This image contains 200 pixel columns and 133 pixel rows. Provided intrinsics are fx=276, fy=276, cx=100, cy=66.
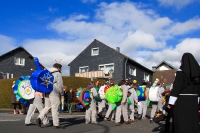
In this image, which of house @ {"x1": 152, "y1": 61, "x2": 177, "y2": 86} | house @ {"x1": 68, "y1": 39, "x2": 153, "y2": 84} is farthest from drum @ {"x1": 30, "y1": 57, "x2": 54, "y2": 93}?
house @ {"x1": 152, "y1": 61, "x2": 177, "y2": 86}

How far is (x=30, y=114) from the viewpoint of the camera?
9.77 m

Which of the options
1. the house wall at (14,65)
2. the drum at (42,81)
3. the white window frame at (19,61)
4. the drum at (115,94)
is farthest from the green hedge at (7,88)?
the white window frame at (19,61)

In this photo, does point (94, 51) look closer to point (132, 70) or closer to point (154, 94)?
point (132, 70)

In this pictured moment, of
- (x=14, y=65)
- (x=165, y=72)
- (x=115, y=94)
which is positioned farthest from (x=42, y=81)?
(x=165, y=72)

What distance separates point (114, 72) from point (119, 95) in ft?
90.6

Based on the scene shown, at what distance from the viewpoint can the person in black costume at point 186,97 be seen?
5.48 meters

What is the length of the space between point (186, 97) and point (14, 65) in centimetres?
3701

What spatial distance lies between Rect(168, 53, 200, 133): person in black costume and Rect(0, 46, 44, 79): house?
34555 millimetres

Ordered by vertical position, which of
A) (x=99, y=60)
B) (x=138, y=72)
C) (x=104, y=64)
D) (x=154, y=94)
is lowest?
(x=154, y=94)

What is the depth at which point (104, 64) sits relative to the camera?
40406 mm

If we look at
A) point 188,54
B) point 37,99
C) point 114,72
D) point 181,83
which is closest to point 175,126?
point 181,83

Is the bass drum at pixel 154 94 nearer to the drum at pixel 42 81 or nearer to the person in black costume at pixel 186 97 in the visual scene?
the drum at pixel 42 81

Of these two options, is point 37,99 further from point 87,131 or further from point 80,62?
point 80,62

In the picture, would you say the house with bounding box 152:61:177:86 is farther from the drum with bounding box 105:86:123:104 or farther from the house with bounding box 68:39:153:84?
the drum with bounding box 105:86:123:104
